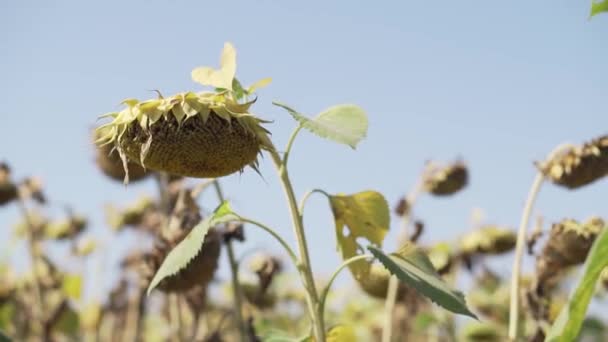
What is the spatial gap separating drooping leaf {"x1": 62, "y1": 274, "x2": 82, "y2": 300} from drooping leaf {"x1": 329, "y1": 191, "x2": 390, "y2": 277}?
2722 mm

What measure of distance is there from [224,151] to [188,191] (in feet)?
3.13

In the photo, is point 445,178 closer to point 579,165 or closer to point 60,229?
point 579,165

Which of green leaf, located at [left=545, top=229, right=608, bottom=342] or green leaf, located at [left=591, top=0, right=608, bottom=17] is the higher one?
green leaf, located at [left=591, top=0, right=608, bottom=17]

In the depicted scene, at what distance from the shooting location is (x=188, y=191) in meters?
2.24

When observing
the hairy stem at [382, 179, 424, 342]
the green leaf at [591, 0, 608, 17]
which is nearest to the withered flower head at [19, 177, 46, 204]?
the hairy stem at [382, 179, 424, 342]

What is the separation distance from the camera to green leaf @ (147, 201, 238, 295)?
1366 millimetres

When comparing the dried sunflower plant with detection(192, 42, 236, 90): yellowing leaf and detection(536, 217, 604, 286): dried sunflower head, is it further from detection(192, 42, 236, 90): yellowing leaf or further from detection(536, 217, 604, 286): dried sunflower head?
detection(536, 217, 604, 286): dried sunflower head

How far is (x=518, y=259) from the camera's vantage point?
2203 millimetres

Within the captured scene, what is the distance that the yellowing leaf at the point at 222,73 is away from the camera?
4.56ft

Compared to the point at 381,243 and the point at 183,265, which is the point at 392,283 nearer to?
the point at 381,243

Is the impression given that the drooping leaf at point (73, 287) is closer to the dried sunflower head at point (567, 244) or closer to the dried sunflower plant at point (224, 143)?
the dried sunflower head at point (567, 244)

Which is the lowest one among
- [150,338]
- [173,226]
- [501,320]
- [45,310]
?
[150,338]

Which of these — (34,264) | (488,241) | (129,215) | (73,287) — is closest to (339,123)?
(488,241)

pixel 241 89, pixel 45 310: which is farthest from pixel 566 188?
pixel 45 310
